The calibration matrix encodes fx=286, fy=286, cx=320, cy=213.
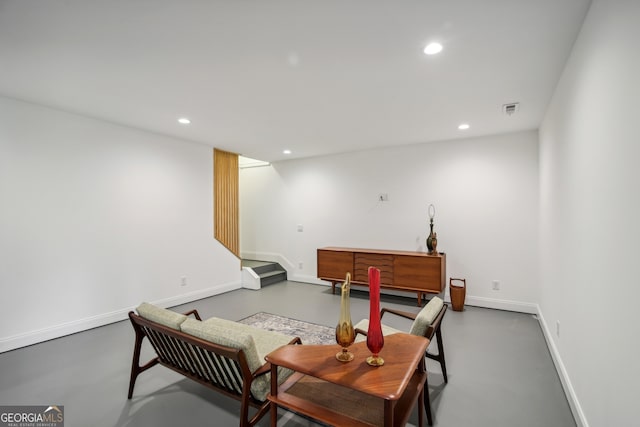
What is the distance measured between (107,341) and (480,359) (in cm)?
402

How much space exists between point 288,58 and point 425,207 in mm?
3537

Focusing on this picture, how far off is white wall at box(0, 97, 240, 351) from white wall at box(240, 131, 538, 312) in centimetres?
198

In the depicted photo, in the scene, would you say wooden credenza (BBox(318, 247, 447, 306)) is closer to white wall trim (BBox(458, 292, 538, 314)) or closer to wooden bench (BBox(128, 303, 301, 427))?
white wall trim (BBox(458, 292, 538, 314))

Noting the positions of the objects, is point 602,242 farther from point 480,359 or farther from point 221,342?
point 221,342

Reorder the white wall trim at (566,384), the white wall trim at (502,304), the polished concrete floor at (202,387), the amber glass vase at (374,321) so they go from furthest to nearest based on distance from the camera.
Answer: the white wall trim at (502,304) < the polished concrete floor at (202,387) < the white wall trim at (566,384) < the amber glass vase at (374,321)

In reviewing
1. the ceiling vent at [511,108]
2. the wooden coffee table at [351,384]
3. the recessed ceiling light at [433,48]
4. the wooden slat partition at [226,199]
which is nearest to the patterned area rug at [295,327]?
the wooden coffee table at [351,384]

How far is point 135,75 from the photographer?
248 cm

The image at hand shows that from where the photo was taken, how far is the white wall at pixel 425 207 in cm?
420

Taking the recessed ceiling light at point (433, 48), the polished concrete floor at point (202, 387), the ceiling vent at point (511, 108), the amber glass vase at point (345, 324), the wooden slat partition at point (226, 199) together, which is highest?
the recessed ceiling light at point (433, 48)

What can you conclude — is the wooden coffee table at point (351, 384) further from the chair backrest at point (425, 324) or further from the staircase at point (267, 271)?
the staircase at point (267, 271)

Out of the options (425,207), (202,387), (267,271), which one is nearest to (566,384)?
(202,387)

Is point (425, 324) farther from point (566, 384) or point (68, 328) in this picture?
point (68, 328)

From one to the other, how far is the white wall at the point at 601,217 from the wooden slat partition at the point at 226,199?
4862 millimetres

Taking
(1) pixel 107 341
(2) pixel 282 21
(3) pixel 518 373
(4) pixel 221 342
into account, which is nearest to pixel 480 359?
(3) pixel 518 373
